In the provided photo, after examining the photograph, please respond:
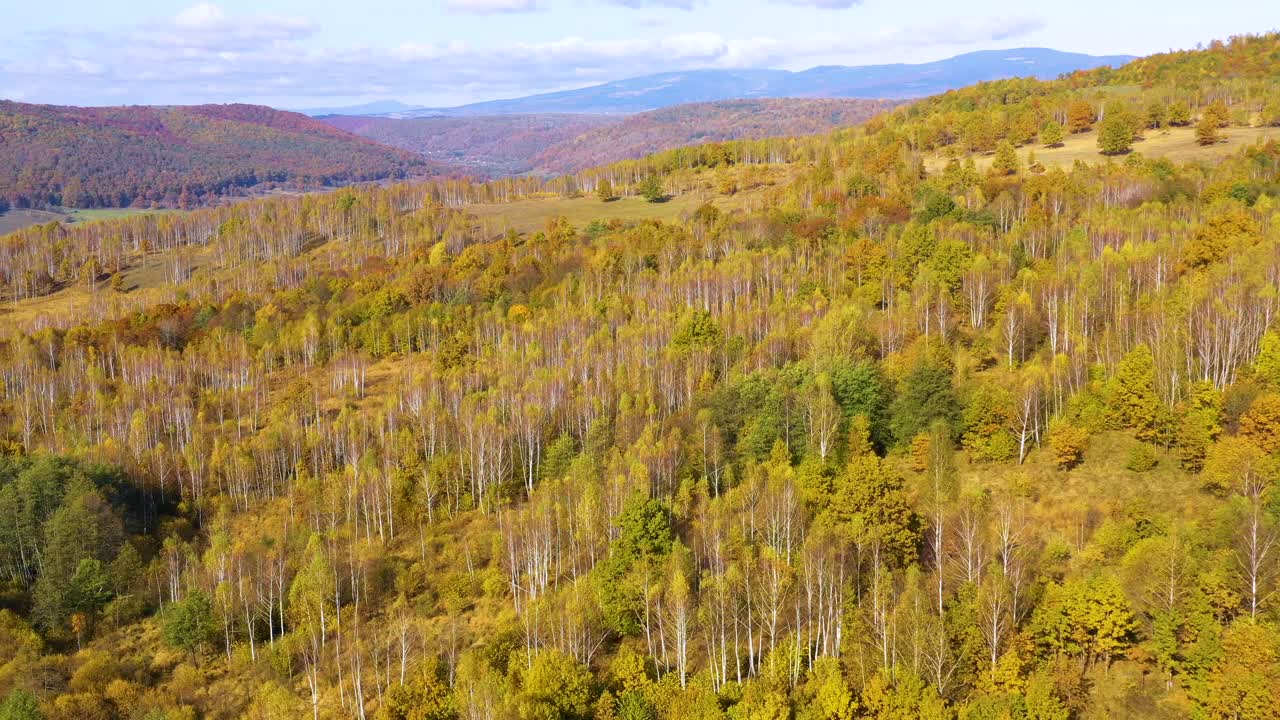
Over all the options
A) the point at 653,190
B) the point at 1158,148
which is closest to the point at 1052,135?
the point at 1158,148

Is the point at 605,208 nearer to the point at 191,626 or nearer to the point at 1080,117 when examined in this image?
the point at 1080,117

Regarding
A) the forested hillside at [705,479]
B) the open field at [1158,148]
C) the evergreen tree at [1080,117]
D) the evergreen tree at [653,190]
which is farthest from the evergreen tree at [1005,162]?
the evergreen tree at [653,190]

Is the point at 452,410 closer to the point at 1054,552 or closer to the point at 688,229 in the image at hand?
the point at 1054,552

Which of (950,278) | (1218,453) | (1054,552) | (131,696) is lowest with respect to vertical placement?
(131,696)

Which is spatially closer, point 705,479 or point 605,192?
point 705,479

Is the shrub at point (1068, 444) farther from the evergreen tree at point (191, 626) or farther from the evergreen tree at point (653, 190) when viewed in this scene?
the evergreen tree at point (653, 190)

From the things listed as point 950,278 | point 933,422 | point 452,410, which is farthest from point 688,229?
point 933,422

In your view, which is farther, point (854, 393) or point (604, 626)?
point (854, 393)
